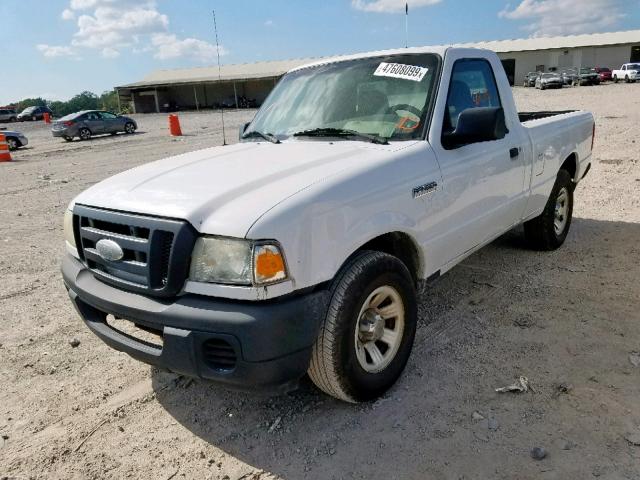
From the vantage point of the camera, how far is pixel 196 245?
2.26m

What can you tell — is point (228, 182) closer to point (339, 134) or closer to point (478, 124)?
point (339, 134)

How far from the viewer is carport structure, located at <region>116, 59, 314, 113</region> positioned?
1993 inches

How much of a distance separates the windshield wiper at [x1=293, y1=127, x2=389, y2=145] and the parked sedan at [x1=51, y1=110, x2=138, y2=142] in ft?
78.3

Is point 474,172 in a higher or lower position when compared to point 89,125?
lower

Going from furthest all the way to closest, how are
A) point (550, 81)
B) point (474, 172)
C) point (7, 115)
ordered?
point (7, 115), point (550, 81), point (474, 172)

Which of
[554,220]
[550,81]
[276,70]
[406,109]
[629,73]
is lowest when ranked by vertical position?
[554,220]

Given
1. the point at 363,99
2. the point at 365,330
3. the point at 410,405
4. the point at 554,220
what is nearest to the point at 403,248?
the point at 365,330

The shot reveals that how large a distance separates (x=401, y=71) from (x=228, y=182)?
5.17 ft

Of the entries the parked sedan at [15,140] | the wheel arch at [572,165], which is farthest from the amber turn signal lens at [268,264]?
the parked sedan at [15,140]

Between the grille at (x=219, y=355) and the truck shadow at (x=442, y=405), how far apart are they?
1.86ft

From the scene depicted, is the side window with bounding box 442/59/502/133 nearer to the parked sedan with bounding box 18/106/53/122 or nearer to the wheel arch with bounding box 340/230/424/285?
the wheel arch with bounding box 340/230/424/285

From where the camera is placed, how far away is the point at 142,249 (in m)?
Answer: 2.36

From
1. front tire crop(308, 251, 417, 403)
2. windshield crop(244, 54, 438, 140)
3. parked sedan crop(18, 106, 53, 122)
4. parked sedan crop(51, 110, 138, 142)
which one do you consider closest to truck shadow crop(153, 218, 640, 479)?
front tire crop(308, 251, 417, 403)

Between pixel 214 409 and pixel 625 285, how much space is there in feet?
11.4
